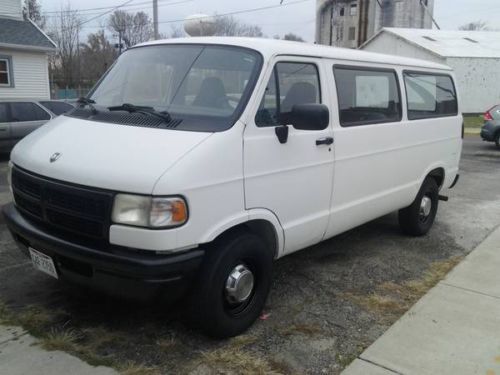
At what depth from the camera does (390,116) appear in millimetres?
5281

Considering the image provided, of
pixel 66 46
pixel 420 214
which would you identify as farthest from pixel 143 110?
pixel 66 46

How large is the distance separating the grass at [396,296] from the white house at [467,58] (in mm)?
22423

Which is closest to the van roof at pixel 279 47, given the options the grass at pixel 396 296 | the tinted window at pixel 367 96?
the tinted window at pixel 367 96

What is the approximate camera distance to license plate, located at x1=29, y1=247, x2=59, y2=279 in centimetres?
344

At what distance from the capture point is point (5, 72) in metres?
20.2

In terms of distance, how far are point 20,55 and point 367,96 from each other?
1918 cm

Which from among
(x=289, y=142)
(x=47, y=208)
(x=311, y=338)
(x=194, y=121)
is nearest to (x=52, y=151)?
(x=47, y=208)

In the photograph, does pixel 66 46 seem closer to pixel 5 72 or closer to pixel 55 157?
pixel 5 72

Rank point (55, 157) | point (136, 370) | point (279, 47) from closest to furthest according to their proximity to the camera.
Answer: point (136, 370) < point (55, 157) < point (279, 47)

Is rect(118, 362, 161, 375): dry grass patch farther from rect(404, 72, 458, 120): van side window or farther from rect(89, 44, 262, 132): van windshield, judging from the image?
rect(404, 72, 458, 120): van side window

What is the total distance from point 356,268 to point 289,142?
1938mm

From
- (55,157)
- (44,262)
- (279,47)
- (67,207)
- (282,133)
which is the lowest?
(44,262)

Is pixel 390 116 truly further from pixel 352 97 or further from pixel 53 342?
pixel 53 342

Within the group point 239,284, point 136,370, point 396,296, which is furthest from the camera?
point 396,296
